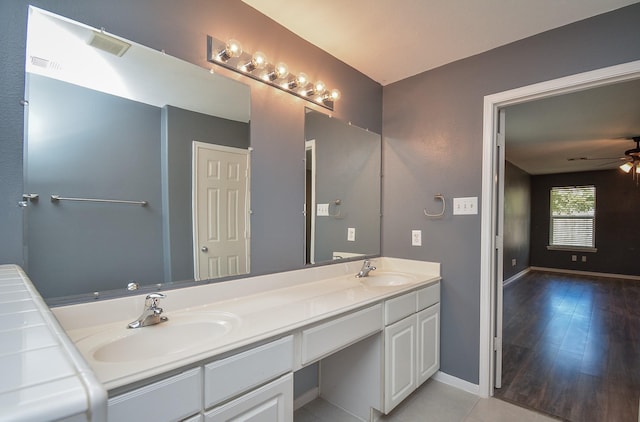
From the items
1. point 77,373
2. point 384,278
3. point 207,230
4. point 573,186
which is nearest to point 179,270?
point 207,230

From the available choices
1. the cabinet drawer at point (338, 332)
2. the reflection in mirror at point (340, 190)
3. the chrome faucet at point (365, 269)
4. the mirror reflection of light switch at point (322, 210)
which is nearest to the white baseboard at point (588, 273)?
the reflection in mirror at point (340, 190)

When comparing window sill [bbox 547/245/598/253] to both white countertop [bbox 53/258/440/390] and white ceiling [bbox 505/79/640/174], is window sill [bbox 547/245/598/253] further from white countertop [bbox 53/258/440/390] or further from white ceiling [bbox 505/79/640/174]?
white countertop [bbox 53/258/440/390]

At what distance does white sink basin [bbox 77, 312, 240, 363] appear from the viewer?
99cm

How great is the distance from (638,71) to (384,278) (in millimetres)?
1838

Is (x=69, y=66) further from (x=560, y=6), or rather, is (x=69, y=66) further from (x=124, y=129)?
(x=560, y=6)

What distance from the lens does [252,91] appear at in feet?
5.47

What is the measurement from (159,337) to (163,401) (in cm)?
33

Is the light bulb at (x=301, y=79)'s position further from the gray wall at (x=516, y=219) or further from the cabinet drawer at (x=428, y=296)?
the gray wall at (x=516, y=219)

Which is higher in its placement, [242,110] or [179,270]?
[242,110]

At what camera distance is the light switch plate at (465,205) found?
2111 mm

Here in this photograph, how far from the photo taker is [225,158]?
157 cm

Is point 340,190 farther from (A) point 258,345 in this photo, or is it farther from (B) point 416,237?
(A) point 258,345

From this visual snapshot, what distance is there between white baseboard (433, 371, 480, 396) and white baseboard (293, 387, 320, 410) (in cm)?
92

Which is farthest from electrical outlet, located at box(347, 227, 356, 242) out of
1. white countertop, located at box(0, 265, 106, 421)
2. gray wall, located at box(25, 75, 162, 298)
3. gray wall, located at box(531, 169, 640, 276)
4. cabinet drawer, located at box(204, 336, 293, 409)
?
gray wall, located at box(531, 169, 640, 276)
